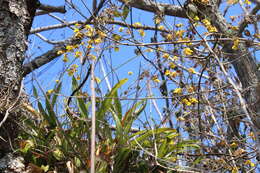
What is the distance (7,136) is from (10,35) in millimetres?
522

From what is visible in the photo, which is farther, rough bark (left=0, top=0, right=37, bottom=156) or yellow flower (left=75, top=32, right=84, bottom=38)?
yellow flower (left=75, top=32, right=84, bottom=38)

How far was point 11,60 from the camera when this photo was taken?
1.70m

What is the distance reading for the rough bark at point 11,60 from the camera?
5.36ft

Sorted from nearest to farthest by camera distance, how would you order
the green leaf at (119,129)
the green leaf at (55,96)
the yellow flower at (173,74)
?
the green leaf at (119,129) → the green leaf at (55,96) → the yellow flower at (173,74)

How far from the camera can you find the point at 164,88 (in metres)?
2.68

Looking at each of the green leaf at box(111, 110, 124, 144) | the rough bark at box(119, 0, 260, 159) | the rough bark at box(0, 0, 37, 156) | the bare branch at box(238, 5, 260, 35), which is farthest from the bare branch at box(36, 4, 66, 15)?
the bare branch at box(238, 5, 260, 35)

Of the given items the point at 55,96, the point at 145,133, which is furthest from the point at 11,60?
the point at 145,133

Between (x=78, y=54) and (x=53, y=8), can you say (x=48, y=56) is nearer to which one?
(x=78, y=54)

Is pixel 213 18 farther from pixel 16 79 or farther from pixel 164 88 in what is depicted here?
pixel 16 79

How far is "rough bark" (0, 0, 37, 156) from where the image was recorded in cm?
163

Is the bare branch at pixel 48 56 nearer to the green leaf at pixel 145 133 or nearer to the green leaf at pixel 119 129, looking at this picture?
the green leaf at pixel 119 129

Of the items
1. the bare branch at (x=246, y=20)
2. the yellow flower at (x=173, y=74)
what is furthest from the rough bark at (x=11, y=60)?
the bare branch at (x=246, y=20)

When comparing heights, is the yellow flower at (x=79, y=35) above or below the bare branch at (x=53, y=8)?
below

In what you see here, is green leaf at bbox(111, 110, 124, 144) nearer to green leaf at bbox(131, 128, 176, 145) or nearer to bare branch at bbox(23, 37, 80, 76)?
green leaf at bbox(131, 128, 176, 145)
